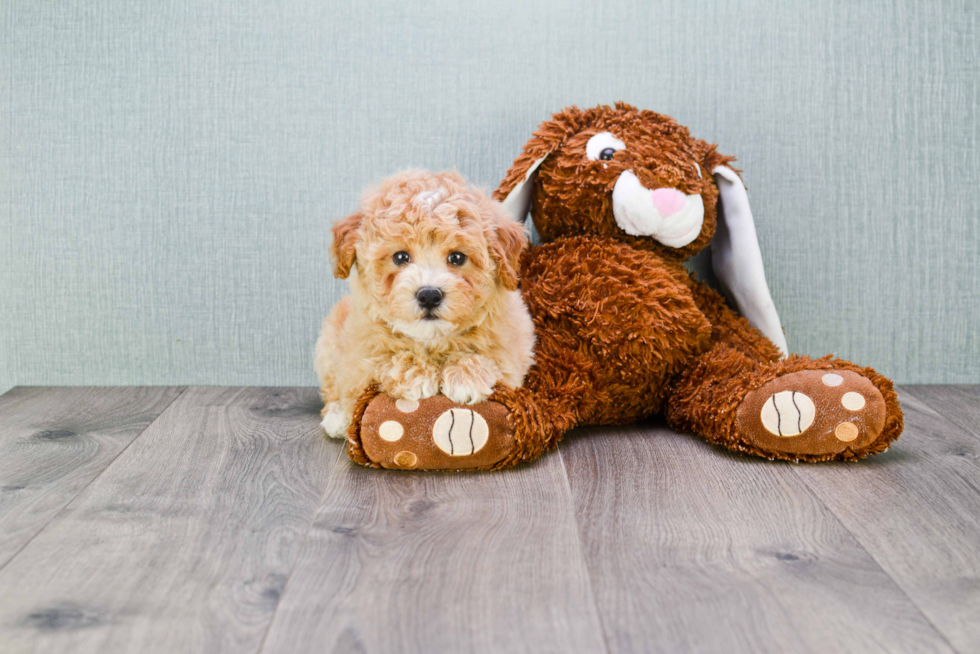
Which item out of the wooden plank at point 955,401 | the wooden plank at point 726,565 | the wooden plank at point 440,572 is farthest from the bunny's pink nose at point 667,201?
the wooden plank at point 955,401

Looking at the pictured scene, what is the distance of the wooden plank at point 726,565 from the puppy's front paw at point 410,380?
28cm

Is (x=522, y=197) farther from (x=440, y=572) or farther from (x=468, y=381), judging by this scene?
(x=440, y=572)

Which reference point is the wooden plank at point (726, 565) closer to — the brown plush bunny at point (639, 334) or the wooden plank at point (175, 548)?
the brown plush bunny at point (639, 334)

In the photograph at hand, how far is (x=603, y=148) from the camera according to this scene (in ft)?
5.04

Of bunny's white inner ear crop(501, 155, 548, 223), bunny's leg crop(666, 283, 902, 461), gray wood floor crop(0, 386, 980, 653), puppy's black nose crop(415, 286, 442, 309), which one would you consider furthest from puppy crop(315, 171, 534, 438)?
bunny's leg crop(666, 283, 902, 461)

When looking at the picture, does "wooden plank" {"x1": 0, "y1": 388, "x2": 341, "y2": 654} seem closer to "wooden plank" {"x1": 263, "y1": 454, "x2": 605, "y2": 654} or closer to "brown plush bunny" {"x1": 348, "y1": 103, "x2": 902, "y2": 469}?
"wooden plank" {"x1": 263, "y1": 454, "x2": 605, "y2": 654}

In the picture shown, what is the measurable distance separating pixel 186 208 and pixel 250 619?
1.17 m

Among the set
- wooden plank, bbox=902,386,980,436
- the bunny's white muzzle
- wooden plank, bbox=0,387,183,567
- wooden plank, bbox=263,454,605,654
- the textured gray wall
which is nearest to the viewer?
wooden plank, bbox=263,454,605,654

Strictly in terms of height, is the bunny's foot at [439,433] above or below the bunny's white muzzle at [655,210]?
below

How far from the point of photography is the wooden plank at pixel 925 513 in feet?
2.95

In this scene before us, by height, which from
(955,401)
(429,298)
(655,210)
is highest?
(655,210)

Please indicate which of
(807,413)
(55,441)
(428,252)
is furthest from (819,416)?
(55,441)

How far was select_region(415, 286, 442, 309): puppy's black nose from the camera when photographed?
120cm

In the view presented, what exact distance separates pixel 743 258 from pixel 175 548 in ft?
3.94
